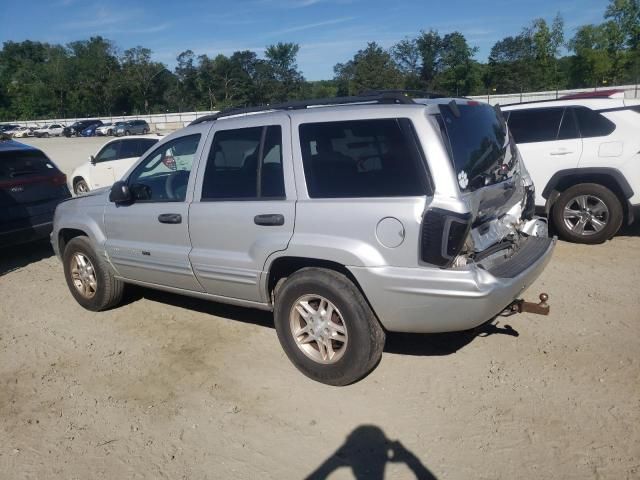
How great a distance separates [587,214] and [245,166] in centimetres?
485

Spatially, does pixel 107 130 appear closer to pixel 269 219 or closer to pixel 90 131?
pixel 90 131

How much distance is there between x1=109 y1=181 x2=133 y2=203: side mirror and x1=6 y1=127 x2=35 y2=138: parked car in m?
60.9

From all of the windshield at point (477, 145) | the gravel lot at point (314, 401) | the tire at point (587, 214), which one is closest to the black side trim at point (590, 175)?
the tire at point (587, 214)

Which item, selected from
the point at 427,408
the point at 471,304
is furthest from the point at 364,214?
the point at 427,408

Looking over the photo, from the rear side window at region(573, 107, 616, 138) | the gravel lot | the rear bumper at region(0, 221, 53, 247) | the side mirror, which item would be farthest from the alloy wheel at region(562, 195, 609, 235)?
the rear bumper at region(0, 221, 53, 247)

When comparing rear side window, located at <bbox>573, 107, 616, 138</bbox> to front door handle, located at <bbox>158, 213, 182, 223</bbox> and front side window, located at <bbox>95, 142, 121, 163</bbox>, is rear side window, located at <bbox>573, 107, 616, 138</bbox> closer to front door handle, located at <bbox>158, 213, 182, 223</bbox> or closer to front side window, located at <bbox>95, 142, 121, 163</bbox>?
front door handle, located at <bbox>158, 213, 182, 223</bbox>

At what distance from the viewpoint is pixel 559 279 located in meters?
5.62

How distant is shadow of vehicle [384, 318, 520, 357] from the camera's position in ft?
14.0

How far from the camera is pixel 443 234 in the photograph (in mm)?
3082

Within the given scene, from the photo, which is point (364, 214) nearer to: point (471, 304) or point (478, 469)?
point (471, 304)

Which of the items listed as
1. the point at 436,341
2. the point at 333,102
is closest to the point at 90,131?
the point at 333,102

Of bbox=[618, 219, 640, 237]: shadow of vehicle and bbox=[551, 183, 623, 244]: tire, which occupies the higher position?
bbox=[551, 183, 623, 244]: tire

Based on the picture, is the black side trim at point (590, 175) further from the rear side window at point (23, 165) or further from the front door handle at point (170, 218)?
the rear side window at point (23, 165)

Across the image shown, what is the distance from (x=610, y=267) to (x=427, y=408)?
3.61 m
